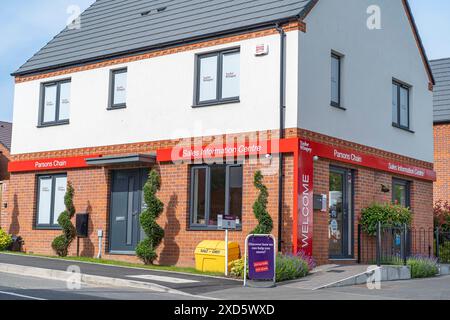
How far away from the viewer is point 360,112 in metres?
20.0

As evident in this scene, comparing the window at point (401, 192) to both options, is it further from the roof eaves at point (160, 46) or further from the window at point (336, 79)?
the roof eaves at point (160, 46)

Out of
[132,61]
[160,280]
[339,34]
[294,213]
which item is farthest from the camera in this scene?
[132,61]

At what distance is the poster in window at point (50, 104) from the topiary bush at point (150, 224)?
5.40 m

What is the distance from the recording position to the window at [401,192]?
71.8 ft

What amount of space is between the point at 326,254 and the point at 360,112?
427cm

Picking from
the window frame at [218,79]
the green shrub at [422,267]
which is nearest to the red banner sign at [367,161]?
the window frame at [218,79]

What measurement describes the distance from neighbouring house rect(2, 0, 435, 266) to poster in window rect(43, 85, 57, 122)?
49mm

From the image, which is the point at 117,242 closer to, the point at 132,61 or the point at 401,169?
the point at 132,61

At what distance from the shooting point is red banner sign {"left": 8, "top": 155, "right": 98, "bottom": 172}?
2145 cm

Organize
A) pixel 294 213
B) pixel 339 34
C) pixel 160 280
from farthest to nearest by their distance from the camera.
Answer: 1. pixel 339 34
2. pixel 294 213
3. pixel 160 280

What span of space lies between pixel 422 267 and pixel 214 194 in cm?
563

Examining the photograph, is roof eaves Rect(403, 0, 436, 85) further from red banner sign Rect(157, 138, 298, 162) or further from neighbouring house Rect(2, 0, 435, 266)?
red banner sign Rect(157, 138, 298, 162)

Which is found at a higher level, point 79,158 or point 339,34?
point 339,34
